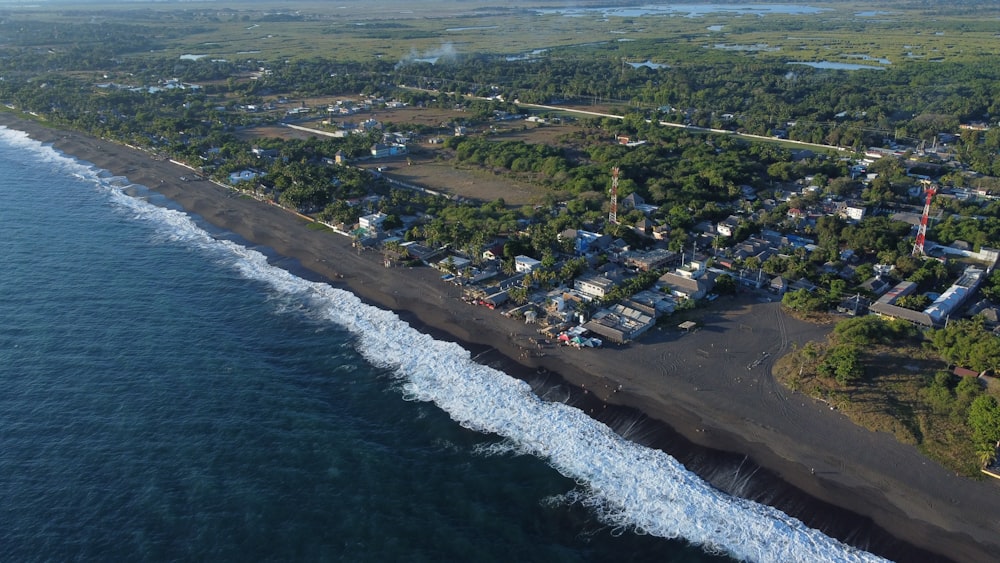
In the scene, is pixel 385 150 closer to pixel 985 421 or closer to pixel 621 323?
pixel 621 323

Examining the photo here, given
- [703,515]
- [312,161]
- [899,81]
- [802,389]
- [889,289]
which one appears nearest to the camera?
[703,515]

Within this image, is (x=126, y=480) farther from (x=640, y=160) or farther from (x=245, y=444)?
(x=640, y=160)

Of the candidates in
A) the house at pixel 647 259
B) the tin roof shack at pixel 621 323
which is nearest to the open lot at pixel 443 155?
the house at pixel 647 259

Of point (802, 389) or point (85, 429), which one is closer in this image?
point (85, 429)

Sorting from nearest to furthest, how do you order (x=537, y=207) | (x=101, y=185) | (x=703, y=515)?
(x=703, y=515) → (x=537, y=207) → (x=101, y=185)

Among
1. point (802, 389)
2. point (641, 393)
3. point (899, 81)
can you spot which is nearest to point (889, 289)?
point (802, 389)
